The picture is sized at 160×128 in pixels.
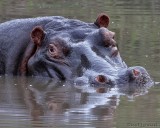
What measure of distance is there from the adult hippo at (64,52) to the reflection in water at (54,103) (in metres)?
0.17

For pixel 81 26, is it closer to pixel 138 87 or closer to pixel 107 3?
pixel 138 87

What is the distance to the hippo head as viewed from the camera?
880cm

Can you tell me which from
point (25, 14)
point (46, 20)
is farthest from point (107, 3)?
point (46, 20)

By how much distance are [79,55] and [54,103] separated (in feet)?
4.87

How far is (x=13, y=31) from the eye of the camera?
10469mm

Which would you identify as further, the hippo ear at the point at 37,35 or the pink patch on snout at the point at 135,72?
the hippo ear at the point at 37,35

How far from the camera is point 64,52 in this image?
9.65 meters

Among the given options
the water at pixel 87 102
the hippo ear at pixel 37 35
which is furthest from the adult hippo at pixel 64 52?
the water at pixel 87 102

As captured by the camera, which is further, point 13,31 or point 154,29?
point 154,29

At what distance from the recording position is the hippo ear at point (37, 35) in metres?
9.88

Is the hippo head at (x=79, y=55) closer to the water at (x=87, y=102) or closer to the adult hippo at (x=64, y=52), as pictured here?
the adult hippo at (x=64, y=52)

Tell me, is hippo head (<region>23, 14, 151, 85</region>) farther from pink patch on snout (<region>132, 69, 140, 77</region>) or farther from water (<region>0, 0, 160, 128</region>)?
water (<region>0, 0, 160, 128</region>)

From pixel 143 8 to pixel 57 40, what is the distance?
11167 mm

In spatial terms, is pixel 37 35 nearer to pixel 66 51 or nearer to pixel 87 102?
pixel 66 51
